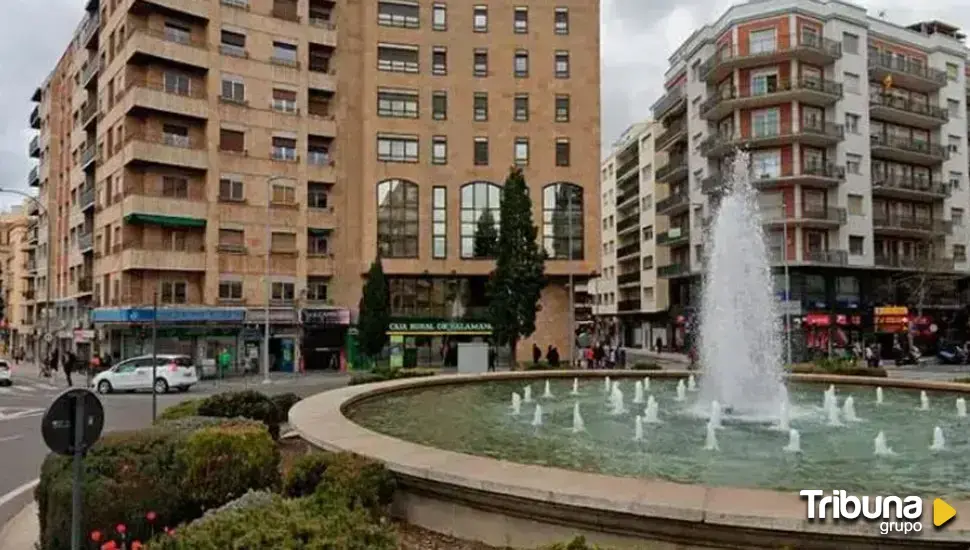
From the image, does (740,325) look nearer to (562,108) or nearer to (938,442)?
(938,442)

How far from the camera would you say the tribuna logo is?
530 centimetres

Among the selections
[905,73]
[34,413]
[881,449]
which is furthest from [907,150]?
[34,413]

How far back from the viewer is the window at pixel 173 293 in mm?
45719

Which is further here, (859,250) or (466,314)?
(859,250)

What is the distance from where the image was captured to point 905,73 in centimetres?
6059

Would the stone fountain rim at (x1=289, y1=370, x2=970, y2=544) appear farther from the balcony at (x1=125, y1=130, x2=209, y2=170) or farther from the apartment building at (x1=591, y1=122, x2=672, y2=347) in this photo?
the apartment building at (x1=591, y1=122, x2=672, y2=347)

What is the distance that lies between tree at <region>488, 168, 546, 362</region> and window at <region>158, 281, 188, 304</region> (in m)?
18.6

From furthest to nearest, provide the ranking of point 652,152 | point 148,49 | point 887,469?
point 652,152
point 148,49
point 887,469

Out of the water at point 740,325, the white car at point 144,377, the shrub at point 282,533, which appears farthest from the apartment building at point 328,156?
the shrub at point 282,533

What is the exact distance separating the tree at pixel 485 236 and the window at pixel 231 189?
49.4 feet

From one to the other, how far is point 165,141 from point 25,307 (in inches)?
2170

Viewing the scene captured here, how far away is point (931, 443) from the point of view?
11266 mm

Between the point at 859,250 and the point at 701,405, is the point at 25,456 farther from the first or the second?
the point at 859,250

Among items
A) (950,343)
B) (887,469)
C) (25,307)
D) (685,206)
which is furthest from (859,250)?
(25,307)
